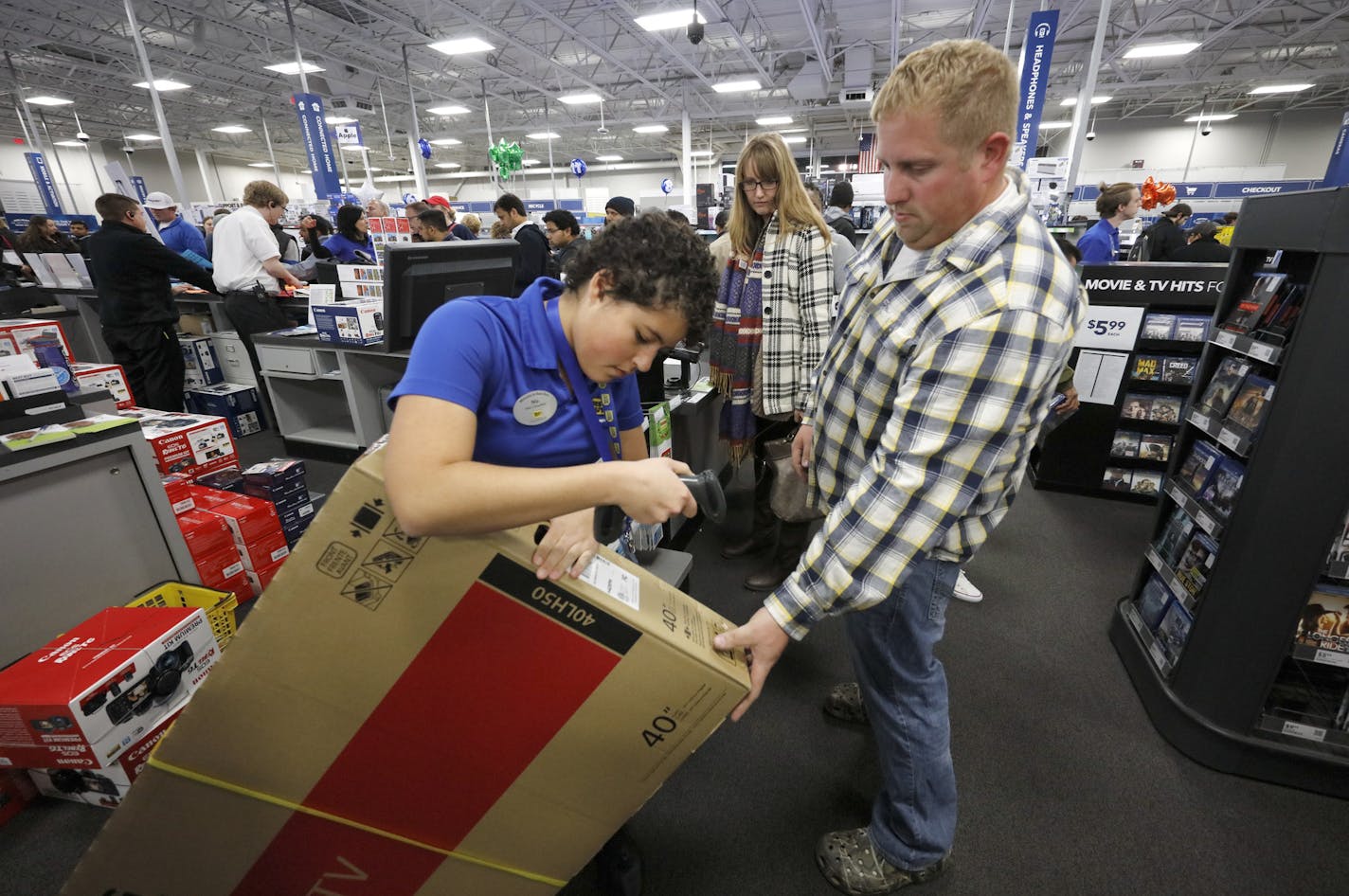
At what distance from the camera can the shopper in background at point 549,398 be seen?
2.37ft

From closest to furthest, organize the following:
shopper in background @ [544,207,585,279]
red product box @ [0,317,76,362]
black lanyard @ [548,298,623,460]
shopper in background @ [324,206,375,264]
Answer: black lanyard @ [548,298,623,460], red product box @ [0,317,76,362], shopper in background @ [544,207,585,279], shopper in background @ [324,206,375,264]

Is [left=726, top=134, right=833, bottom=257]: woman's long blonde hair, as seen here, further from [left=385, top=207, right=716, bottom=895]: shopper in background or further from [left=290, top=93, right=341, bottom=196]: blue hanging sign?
[left=290, top=93, right=341, bottom=196]: blue hanging sign

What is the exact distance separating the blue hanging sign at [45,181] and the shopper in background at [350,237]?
14137mm

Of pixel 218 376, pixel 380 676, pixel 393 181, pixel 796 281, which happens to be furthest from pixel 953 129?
pixel 393 181

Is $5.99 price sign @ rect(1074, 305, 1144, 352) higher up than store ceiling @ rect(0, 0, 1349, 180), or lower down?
lower down

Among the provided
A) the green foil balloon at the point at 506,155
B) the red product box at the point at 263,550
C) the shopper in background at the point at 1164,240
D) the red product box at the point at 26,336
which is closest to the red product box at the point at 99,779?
the red product box at the point at 263,550

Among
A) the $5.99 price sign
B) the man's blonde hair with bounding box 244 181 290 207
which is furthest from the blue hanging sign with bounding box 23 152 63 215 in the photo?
the $5.99 price sign

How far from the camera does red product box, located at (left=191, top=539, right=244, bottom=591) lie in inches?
97.7

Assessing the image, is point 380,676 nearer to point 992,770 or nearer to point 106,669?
point 106,669

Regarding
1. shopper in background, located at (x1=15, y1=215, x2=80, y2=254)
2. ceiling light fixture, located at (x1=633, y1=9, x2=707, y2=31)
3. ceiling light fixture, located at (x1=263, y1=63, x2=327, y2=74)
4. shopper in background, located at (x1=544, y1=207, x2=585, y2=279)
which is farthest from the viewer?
ceiling light fixture, located at (x1=263, y1=63, x2=327, y2=74)

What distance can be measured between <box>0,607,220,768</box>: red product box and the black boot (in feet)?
6.45

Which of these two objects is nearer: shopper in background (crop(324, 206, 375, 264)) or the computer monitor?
the computer monitor

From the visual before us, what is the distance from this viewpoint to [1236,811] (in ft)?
5.55

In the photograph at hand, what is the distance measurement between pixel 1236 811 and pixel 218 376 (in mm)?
6825
